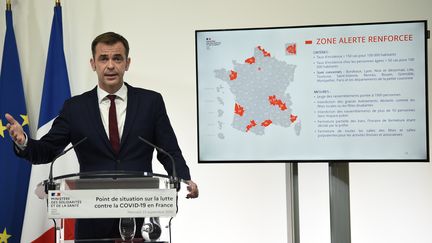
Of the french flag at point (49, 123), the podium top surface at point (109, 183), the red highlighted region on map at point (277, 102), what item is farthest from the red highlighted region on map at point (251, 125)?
the podium top surface at point (109, 183)

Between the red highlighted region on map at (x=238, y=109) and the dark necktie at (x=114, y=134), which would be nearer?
the dark necktie at (x=114, y=134)

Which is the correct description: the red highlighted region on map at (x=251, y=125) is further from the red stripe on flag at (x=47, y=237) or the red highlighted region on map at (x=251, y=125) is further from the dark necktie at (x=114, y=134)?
the red stripe on flag at (x=47, y=237)

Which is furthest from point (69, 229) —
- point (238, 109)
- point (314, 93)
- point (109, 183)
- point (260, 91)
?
point (314, 93)

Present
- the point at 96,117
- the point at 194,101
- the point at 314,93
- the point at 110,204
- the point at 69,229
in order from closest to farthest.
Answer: the point at 110,204 < the point at 96,117 < the point at 69,229 < the point at 314,93 < the point at 194,101

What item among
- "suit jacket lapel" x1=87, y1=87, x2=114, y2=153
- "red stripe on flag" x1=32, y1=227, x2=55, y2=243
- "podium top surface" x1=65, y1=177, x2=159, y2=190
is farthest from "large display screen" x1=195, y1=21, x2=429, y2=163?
"podium top surface" x1=65, y1=177, x2=159, y2=190

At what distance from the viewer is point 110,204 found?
164cm

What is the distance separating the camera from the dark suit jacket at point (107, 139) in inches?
93.4

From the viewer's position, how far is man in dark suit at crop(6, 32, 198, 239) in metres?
2.33

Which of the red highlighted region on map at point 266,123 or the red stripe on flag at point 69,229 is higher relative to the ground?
the red highlighted region on map at point 266,123

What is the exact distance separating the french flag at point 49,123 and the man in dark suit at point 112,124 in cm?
133

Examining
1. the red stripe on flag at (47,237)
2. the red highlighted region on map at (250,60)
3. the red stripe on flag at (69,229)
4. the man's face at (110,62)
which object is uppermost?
the red highlighted region on map at (250,60)

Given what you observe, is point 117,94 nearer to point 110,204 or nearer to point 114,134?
point 114,134

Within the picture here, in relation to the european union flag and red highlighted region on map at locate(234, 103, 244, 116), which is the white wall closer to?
the european union flag

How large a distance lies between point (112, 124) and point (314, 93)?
1.30 metres
